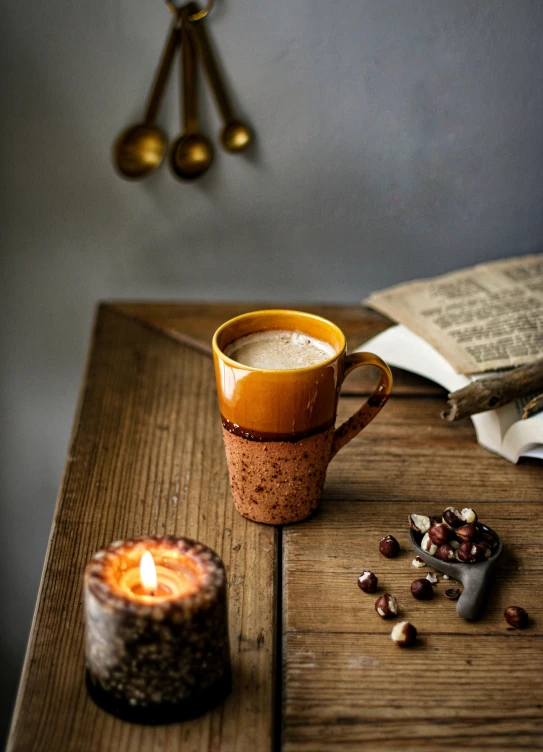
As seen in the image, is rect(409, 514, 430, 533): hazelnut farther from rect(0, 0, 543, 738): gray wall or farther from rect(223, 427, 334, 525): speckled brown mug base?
rect(0, 0, 543, 738): gray wall

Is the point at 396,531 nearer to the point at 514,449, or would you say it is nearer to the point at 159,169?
the point at 514,449

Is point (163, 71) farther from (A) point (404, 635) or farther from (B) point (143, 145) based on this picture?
(A) point (404, 635)

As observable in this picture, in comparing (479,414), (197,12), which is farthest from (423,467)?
(197,12)

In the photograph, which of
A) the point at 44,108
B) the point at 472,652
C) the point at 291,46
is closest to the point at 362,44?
the point at 291,46

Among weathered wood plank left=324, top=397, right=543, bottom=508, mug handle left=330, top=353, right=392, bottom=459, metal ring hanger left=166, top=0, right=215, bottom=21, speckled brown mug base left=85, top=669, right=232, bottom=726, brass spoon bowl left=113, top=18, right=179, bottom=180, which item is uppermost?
metal ring hanger left=166, top=0, right=215, bottom=21

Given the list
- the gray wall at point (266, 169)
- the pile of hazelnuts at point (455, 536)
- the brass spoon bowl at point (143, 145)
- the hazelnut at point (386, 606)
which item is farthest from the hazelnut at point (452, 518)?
the brass spoon bowl at point (143, 145)

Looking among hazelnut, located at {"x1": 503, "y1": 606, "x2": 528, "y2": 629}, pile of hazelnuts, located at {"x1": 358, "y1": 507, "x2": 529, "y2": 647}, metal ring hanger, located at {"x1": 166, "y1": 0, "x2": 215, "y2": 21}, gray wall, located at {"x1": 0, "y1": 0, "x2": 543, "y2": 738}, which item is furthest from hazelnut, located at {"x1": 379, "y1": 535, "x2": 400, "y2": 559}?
metal ring hanger, located at {"x1": 166, "y1": 0, "x2": 215, "y2": 21}

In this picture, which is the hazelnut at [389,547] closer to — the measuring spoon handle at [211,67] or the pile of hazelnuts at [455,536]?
the pile of hazelnuts at [455,536]
